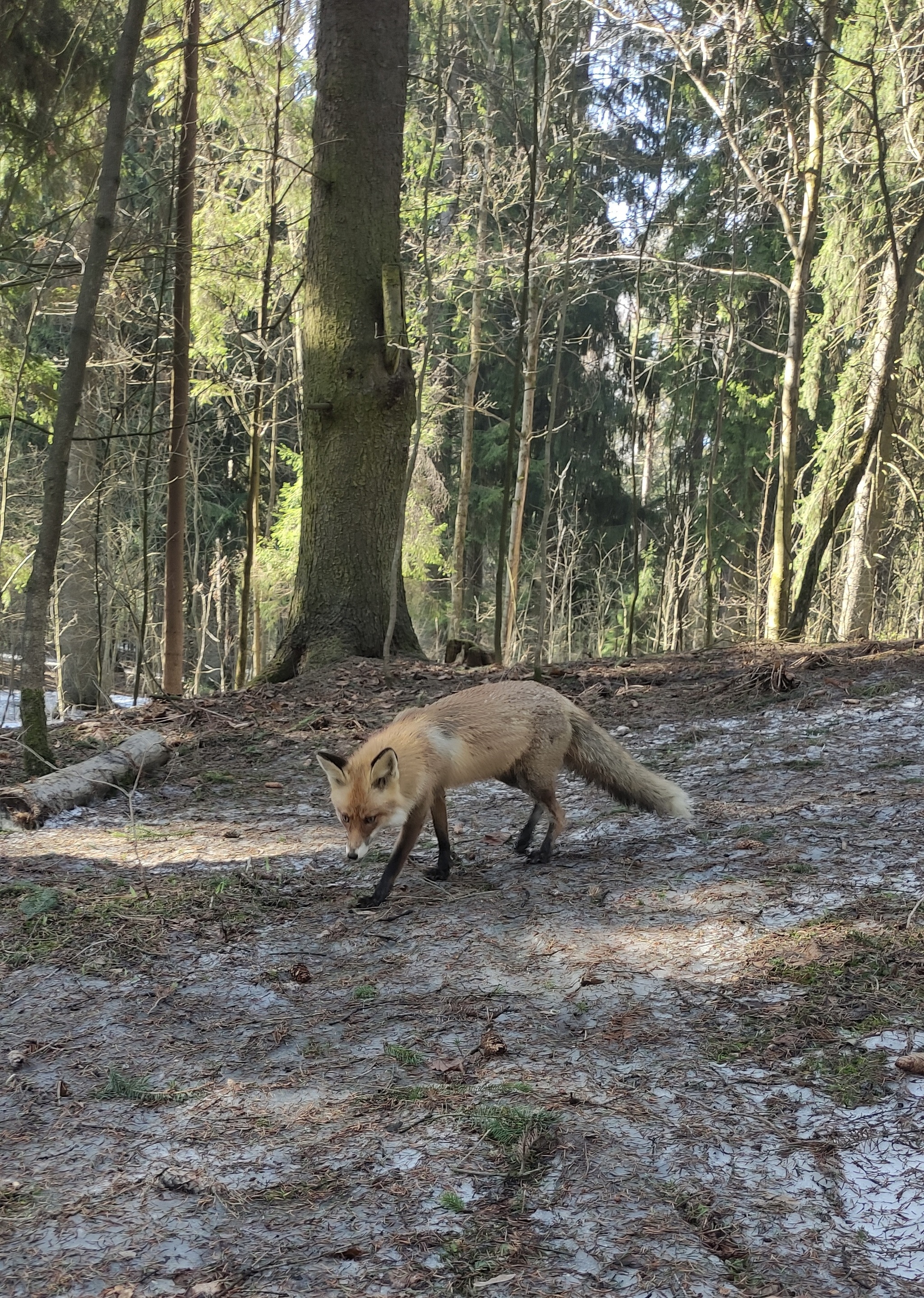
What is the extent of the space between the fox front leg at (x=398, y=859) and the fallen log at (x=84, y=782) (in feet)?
5.43

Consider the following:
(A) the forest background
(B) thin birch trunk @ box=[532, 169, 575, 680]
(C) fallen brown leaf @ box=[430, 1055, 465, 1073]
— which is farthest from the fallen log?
(B) thin birch trunk @ box=[532, 169, 575, 680]

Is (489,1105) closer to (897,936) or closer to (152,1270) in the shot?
(152,1270)

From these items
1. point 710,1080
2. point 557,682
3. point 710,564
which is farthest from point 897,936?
point 710,564

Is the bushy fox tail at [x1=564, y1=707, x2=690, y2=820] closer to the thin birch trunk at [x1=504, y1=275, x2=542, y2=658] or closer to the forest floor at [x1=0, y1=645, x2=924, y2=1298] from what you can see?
the forest floor at [x1=0, y1=645, x2=924, y2=1298]

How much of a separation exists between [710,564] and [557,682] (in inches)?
91.7

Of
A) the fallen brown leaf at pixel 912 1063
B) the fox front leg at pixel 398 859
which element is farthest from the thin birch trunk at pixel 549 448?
the fallen brown leaf at pixel 912 1063

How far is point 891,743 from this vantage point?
5887mm

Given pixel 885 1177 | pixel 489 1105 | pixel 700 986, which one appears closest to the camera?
pixel 885 1177

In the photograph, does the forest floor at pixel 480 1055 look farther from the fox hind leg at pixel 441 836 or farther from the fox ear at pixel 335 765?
the fox ear at pixel 335 765

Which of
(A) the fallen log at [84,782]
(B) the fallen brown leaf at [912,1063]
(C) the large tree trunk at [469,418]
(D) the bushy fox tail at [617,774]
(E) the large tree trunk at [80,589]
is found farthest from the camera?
(C) the large tree trunk at [469,418]

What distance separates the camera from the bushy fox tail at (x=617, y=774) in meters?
5.05

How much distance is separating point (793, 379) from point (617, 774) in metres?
6.50

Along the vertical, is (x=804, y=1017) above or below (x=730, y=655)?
below

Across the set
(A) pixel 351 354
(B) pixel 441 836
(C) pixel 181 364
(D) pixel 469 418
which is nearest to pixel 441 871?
(B) pixel 441 836
